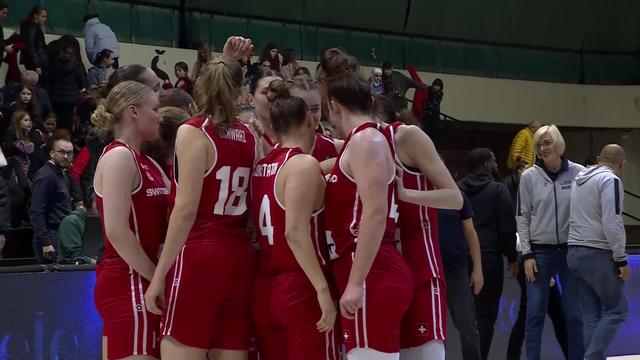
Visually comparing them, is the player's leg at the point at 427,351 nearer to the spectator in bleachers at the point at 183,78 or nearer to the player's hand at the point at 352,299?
the player's hand at the point at 352,299

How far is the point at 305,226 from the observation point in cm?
421

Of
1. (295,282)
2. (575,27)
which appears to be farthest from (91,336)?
(575,27)

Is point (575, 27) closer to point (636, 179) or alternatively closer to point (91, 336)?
point (636, 179)

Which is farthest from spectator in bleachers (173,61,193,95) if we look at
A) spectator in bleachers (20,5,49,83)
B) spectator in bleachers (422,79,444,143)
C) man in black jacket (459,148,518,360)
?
man in black jacket (459,148,518,360)

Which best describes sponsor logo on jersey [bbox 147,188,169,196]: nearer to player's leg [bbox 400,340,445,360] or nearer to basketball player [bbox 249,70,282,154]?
basketball player [bbox 249,70,282,154]

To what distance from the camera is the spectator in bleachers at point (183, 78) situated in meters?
13.4

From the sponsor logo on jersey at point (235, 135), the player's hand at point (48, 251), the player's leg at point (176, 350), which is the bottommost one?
the player's leg at point (176, 350)

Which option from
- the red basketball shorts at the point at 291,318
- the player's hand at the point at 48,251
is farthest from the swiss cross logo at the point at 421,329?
the player's hand at the point at 48,251

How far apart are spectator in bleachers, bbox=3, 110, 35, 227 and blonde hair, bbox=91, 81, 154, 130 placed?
247 inches

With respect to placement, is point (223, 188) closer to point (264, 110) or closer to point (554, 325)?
point (264, 110)

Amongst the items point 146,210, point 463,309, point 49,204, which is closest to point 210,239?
point 146,210

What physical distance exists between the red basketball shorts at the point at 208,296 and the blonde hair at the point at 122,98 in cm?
68

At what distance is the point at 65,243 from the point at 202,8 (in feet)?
30.2

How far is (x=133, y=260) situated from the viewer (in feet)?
14.1
